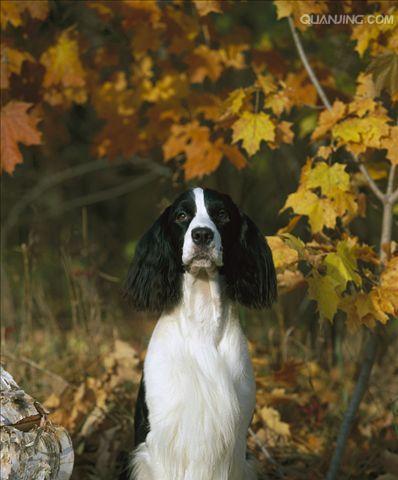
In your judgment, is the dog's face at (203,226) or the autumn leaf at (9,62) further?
the autumn leaf at (9,62)

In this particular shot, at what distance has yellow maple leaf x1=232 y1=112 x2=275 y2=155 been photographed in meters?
3.80

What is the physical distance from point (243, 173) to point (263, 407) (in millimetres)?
2178

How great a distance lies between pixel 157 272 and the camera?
3277 mm

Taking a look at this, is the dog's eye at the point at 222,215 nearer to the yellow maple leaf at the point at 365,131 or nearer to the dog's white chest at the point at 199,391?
the dog's white chest at the point at 199,391

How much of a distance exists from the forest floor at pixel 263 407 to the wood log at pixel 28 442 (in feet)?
3.67

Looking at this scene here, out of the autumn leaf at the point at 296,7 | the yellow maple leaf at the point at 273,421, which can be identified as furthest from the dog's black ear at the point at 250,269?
the yellow maple leaf at the point at 273,421

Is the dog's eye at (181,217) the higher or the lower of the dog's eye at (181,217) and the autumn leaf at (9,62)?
the lower

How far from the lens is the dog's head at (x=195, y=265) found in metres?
3.14

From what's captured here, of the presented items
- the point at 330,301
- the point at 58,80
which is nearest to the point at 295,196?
the point at 330,301

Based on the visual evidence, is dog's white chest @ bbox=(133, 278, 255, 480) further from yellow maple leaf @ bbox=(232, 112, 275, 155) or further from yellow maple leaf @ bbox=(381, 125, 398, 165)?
yellow maple leaf @ bbox=(381, 125, 398, 165)

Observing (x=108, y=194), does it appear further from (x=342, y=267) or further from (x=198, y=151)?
(x=342, y=267)

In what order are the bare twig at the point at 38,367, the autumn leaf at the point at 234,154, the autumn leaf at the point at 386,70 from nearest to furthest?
the autumn leaf at the point at 386,70, the bare twig at the point at 38,367, the autumn leaf at the point at 234,154

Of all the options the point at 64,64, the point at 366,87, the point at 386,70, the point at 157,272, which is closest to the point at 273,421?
the point at 157,272

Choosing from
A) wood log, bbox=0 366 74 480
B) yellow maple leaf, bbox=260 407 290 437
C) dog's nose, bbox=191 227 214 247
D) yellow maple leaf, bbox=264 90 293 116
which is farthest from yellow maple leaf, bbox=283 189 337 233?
wood log, bbox=0 366 74 480
